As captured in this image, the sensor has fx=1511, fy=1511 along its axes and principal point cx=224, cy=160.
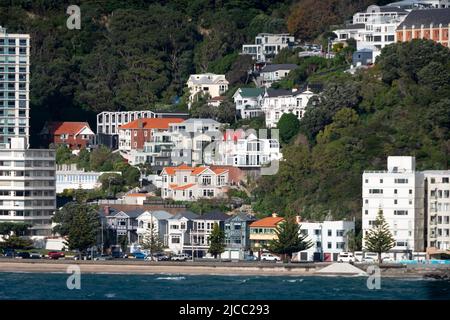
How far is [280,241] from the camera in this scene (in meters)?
69.4

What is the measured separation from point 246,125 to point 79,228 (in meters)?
19.2

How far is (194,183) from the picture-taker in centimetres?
8219

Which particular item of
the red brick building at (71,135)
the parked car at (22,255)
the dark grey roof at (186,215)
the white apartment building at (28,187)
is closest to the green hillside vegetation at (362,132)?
the dark grey roof at (186,215)

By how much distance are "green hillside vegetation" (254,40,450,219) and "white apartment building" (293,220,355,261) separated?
5.93ft

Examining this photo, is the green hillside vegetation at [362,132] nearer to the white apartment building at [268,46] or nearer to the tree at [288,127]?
the tree at [288,127]

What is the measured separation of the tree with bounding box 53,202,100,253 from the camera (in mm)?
72188

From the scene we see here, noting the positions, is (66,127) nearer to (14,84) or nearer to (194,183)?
(14,84)

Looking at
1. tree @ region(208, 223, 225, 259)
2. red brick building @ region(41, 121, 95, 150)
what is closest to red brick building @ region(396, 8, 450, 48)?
red brick building @ region(41, 121, 95, 150)

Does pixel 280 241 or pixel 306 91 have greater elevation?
pixel 306 91

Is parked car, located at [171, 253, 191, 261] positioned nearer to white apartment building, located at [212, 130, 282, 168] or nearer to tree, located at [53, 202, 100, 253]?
tree, located at [53, 202, 100, 253]

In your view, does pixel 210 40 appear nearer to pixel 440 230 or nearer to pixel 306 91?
pixel 306 91

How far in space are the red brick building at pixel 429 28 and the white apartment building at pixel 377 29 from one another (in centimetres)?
134
